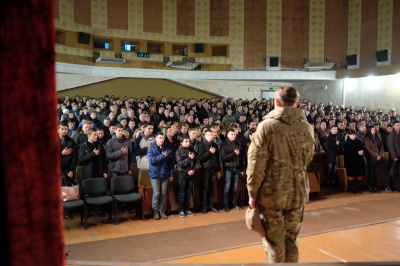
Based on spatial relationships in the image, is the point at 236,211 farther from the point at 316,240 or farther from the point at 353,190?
the point at 353,190

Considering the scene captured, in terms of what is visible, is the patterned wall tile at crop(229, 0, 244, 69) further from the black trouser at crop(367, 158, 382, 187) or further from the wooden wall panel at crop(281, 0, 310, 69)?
the black trouser at crop(367, 158, 382, 187)

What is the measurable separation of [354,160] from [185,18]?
13654 mm

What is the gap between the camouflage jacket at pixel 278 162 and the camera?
2826 millimetres

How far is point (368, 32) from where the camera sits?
60.1 ft

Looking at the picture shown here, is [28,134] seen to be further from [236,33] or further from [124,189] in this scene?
[236,33]

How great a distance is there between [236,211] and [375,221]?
2381mm

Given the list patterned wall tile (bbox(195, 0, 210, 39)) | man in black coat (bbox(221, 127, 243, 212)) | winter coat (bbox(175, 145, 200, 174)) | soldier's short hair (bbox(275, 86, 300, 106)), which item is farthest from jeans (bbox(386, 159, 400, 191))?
patterned wall tile (bbox(195, 0, 210, 39))

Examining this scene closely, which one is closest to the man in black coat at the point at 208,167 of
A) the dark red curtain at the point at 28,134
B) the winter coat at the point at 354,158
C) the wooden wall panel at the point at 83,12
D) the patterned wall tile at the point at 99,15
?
the winter coat at the point at 354,158

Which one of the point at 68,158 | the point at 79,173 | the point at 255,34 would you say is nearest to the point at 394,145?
the point at 79,173

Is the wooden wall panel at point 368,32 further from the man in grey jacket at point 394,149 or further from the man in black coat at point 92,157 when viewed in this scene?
the man in black coat at point 92,157

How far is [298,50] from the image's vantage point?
64.7 ft

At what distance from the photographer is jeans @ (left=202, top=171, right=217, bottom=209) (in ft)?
22.2

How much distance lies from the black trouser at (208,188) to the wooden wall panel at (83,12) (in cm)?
1271

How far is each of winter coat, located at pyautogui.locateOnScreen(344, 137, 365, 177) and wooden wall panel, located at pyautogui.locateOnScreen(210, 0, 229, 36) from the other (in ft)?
42.3
